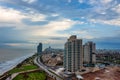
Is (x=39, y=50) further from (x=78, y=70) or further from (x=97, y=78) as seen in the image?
(x=97, y=78)

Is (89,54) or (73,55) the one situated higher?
(73,55)

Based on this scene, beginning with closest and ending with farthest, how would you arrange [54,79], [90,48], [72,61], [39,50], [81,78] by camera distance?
[81,78], [54,79], [72,61], [90,48], [39,50]

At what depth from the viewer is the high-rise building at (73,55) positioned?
63406 mm

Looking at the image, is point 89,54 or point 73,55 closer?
point 73,55

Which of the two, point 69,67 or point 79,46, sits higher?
point 79,46

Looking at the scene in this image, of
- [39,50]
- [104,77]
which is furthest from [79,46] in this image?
[39,50]

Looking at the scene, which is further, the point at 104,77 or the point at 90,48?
the point at 90,48

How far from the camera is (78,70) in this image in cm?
6397

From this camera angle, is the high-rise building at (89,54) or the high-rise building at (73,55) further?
the high-rise building at (89,54)

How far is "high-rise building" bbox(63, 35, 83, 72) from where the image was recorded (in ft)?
208

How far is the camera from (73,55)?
63469mm

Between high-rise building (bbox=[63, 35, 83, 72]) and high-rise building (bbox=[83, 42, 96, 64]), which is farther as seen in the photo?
high-rise building (bbox=[83, 42, 96, 64])

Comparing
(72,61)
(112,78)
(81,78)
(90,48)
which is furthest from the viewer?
(90,48)

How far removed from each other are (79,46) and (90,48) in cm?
2214
